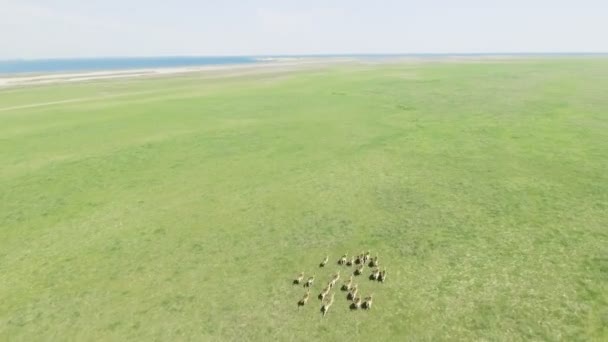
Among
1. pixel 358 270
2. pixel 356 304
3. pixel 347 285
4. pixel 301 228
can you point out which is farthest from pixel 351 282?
pixel 301 228

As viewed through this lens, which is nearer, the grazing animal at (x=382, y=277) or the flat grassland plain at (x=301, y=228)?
the flat grassland plain at (x=301, y=228)

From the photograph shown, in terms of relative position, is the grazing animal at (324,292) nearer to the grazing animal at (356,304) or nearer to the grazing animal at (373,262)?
the grazing animal at (356,304)

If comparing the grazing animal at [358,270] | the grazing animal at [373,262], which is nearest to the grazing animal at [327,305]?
the grazing animal at [358,270]

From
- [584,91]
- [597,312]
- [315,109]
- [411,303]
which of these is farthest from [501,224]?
[584,91]

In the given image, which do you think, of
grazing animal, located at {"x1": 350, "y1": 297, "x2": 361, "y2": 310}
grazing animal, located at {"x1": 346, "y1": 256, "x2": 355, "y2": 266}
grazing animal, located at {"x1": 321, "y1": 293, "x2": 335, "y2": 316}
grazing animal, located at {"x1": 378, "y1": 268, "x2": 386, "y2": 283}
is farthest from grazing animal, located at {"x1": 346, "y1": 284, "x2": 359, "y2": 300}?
grazing animal, located at {"x1": 346, "y1": 256, "x2": 355, "y2": 266}

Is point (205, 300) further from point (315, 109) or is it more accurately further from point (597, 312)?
point (315, 109)

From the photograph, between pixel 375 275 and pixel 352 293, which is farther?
pixel 375 275

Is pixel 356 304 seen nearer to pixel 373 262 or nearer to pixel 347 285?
Result: pixel 347 285

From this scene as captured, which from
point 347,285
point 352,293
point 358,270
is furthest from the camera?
point 358,270
